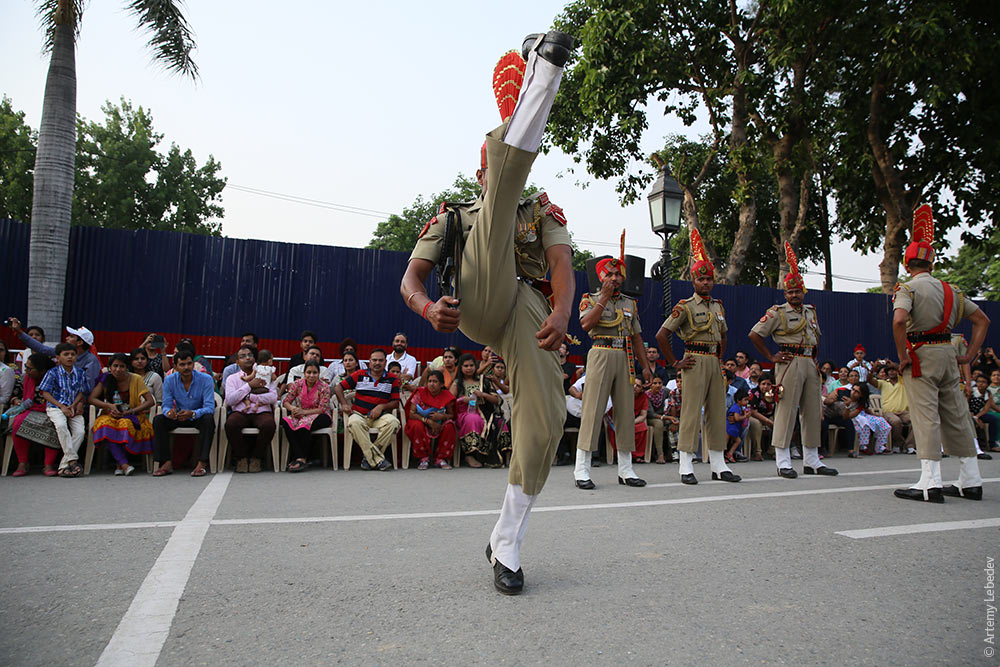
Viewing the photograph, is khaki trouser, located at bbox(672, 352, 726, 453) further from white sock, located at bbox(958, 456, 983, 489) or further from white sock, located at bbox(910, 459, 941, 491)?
white sock, located at bbox(958, 456, 983, 489)

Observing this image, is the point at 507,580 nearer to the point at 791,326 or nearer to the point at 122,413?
the point at 791,326

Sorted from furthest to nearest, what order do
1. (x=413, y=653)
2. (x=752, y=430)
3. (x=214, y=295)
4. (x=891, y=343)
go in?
(x=891, y=343)
(x=214, y=295)
(x=752, y=430)
(x=413, y=653)

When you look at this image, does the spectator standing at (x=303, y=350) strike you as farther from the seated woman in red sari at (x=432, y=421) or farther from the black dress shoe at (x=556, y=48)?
the black dress shoe at (x=556, y=48)

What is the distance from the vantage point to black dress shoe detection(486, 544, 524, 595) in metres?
3.00

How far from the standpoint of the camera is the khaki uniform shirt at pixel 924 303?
5984mm

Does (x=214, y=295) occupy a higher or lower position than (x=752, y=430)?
higher

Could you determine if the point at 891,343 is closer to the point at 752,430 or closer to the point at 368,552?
Answer: the point at 752,430

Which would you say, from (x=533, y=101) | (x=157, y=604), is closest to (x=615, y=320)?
(x=533, y=101)

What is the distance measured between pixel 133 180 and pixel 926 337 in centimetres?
3697

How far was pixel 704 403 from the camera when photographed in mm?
7258

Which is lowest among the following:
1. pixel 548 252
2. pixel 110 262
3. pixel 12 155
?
pixel 548 252

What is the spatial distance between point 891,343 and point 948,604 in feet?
53.3

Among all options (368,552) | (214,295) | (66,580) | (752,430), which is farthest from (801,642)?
(214,295)

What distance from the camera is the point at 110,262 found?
10.7 m
